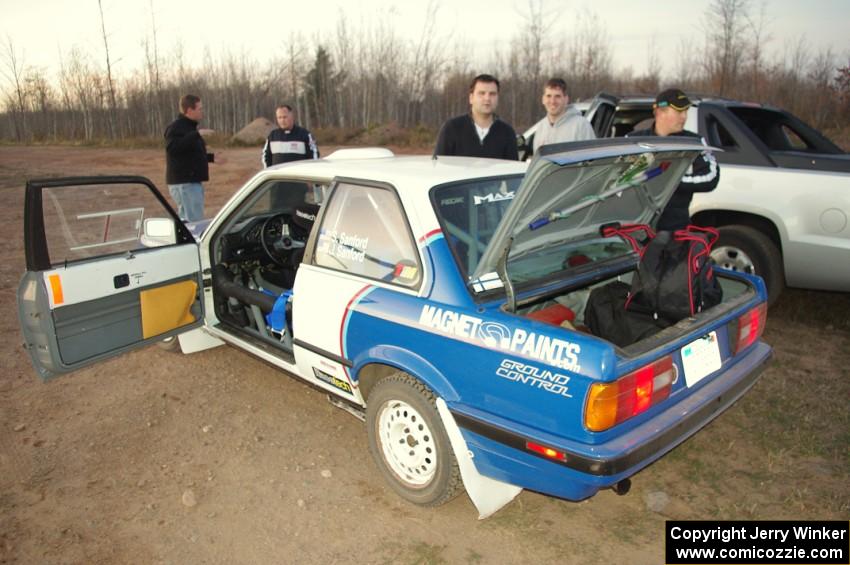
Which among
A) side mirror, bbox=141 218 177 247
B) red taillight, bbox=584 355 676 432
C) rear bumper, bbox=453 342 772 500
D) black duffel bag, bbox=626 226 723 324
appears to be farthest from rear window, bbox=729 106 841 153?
side mirror, bbox=141 218 177 247

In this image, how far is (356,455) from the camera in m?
3.45

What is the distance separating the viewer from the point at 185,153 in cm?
697

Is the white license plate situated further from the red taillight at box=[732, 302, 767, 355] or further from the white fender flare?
the white fender flare

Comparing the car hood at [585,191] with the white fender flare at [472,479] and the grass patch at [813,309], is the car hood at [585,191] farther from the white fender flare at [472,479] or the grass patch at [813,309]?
the grass patch at [813,309]

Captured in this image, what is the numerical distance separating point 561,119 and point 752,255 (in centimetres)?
206

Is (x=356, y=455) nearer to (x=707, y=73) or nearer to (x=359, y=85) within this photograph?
(x=707, y=73)

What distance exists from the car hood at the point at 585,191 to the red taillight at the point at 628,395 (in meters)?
0.71

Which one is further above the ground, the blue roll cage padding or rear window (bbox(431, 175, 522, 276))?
rear window (bbox(431, 175, 522, 276))

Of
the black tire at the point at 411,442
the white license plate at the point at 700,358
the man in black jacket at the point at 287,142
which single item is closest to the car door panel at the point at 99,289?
the black tire at the point at 411,442

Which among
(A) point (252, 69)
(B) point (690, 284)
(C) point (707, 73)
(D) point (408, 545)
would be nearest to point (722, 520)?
(B) point (690, 284)

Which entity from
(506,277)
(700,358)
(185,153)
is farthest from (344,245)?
(185,153)

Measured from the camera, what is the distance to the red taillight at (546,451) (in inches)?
90.0

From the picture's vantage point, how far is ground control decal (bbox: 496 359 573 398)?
89.1 inches

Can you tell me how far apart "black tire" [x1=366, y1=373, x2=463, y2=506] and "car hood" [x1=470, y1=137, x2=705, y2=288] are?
2.10ft
